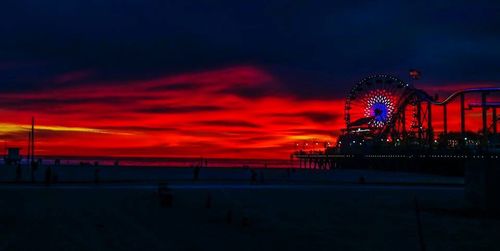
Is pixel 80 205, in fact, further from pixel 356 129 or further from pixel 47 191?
pixel 356 129

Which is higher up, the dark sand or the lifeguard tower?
the lifeguard tower

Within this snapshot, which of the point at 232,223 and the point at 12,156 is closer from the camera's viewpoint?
the point at 232,223

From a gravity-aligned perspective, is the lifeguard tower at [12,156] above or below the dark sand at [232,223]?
above

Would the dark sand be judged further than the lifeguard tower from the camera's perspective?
No

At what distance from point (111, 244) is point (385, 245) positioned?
8.19m

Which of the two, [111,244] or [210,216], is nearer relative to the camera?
[111,244]

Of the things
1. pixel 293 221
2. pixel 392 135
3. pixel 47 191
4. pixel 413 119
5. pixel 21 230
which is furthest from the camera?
pixel 392 135

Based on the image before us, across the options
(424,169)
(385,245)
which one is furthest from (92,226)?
(424,169)

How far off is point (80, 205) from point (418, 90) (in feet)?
300

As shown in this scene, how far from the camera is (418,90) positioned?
4437 inches

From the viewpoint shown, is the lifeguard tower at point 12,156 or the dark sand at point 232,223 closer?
the dark sand at point 232,223

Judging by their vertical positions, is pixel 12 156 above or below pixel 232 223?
above

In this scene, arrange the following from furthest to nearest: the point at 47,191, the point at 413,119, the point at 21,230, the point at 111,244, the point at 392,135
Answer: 1. the point at 392,135
2. the point at 413,119
3. the point at 47,191
4. the point at 21,230
5. the point at 111,244

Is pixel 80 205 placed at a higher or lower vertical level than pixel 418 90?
lower
